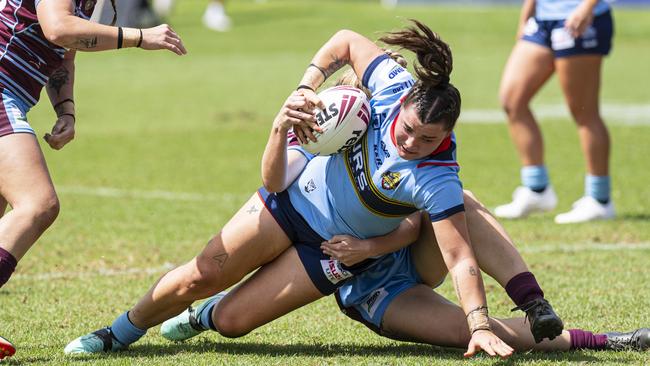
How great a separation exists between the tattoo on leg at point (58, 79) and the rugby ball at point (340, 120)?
1579 mm

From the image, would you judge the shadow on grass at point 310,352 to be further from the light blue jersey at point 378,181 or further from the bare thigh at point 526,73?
the bare thigh at point 526,73

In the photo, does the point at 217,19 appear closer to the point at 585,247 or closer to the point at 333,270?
the point at 585,247

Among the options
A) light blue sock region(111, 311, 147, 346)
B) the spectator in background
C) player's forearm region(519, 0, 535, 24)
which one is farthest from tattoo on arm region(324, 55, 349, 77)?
the spectator in background

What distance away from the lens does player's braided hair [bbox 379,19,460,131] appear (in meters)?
5.00

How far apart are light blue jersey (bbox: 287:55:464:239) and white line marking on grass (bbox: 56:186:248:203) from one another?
16.6 ft

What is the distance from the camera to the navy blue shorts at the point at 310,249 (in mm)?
5477

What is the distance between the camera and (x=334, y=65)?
5559 mm

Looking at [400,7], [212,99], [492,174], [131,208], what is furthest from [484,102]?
[400,7]

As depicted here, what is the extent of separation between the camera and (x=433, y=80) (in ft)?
16.7

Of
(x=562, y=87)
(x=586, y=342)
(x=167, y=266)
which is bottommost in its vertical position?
(x=167, y=266)

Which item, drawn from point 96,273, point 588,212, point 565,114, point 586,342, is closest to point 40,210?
point 96,273

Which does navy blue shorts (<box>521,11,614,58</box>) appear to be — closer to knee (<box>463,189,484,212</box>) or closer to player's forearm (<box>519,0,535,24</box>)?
player's forearm (<box>519,0,535,24</box>)

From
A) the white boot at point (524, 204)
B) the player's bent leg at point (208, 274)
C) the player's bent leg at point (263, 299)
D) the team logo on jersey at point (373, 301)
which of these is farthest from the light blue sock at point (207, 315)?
the white boot at point (524, 204)

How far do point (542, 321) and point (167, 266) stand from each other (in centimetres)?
351
